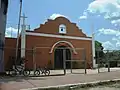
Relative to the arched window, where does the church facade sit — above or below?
below

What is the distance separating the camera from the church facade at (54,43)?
29.5 m

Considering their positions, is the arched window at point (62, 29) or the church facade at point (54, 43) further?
the arched window at point (62, 29)

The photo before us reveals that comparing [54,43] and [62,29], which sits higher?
[62,29]

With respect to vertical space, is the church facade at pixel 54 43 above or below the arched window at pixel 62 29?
below

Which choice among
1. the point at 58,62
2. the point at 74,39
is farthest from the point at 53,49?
the point at 74,39

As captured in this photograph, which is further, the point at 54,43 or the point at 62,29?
the point at 62,29

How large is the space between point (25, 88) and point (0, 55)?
29.7 feet

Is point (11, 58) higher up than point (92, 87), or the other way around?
point (11, 58)

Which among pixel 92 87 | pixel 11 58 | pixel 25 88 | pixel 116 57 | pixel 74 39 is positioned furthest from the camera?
pixel 74 39

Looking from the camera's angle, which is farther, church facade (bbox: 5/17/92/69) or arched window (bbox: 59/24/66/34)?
arched window (bbox: 59/24/66/34)

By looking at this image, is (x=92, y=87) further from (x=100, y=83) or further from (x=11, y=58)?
(x=11, y=58)

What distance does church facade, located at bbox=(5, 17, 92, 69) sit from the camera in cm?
2950

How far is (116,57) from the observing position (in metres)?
22.9

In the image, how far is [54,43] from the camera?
31.7 metres
